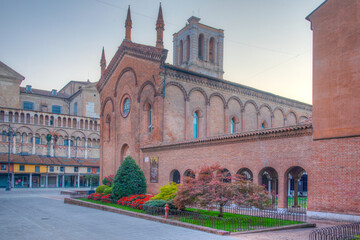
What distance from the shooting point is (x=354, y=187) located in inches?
595

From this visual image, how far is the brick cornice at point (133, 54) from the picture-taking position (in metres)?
28.1

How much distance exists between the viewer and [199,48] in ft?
142

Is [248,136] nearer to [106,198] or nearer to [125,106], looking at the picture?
[106,198]

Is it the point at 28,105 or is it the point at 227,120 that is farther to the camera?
the point at 28,105

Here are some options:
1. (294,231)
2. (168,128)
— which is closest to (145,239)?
(294,231)

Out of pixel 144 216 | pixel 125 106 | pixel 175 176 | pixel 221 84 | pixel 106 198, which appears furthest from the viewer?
pixel 125 106

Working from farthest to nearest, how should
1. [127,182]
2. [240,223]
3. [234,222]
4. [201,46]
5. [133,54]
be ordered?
[201,46], [133,54], [127,182], [234,222], [240,223]

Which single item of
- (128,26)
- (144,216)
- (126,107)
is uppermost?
(128,26)

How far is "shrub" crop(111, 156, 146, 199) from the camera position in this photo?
70.9ft

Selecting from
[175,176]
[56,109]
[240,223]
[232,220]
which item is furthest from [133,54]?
[56,109]

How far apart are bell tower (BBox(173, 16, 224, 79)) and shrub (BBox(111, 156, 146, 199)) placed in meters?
21.2

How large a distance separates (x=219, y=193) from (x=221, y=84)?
58.9ft

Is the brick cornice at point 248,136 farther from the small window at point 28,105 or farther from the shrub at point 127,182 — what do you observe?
the small window at point 28,105

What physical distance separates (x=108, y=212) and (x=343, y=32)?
50.2 feet
